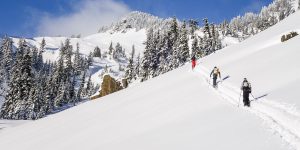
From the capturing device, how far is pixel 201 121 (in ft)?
66.8

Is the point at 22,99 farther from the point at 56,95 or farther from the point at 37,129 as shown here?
the point at 37,129

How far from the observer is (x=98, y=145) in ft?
69.9

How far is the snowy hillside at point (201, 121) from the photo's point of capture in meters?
16.5

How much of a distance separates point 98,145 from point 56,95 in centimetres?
10584

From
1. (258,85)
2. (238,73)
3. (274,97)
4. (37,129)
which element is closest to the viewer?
(274,97)

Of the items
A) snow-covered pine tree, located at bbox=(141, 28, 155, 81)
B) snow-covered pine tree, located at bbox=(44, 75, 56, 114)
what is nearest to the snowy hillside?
snow-covered pine tree, located at bbox=(141, 28, 155, 81)

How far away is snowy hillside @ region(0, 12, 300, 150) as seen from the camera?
1653 centimetres

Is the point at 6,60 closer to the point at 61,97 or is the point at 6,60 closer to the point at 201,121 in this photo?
the point at 61,97

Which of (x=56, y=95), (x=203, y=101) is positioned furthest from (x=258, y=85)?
(x=56, y=95)

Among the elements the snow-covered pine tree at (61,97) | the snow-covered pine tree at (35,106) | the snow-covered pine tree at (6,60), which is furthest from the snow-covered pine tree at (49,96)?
the snow-covered pine tree at (6,60)

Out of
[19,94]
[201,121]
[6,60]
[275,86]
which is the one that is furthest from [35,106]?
[201,121]

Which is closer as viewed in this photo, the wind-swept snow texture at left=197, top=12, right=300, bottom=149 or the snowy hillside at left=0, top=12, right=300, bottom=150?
the snowy hillside at left=0, top=12, right=300, bottom=150

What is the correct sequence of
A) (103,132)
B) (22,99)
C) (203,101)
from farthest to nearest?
1. (22,99)
2. (203,101)
3. (103,132)

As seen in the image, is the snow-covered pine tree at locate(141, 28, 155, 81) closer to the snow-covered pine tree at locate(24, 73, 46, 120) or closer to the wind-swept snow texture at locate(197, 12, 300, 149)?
the snow-covered pine tree at locate(24, 73, 46, 120)
